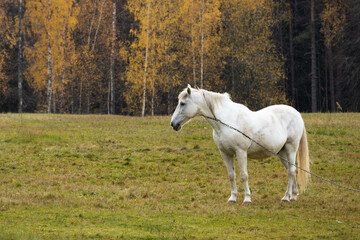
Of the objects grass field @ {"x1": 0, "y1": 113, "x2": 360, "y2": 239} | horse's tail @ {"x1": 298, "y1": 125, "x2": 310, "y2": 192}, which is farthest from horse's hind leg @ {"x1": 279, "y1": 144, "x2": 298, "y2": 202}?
horse's tail @ {"x1": 298, "y1": 125, "x2": 310, "y2": 192}

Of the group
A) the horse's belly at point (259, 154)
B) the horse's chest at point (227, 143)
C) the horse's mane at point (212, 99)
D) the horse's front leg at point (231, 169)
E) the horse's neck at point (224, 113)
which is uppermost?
the horse's mane at point (212, 99)

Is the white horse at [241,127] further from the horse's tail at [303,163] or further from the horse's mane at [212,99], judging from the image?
the horse's tail at [303,163]

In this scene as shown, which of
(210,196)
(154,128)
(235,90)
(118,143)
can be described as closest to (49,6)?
(235,90)

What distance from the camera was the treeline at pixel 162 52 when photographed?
35406 millimetres

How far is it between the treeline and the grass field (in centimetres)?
1418

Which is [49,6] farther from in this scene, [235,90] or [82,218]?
[82,218]

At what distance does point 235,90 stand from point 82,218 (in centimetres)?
3000

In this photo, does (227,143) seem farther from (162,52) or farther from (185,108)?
(162,52)

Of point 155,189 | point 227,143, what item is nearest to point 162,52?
point 155,189

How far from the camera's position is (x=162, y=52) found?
1416 inches

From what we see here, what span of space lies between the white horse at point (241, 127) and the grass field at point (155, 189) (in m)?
0.89

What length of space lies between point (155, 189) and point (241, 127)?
3.04 metres

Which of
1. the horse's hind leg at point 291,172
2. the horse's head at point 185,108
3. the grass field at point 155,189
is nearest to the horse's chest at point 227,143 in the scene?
the horse's head at point 185,108

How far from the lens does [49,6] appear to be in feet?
125
